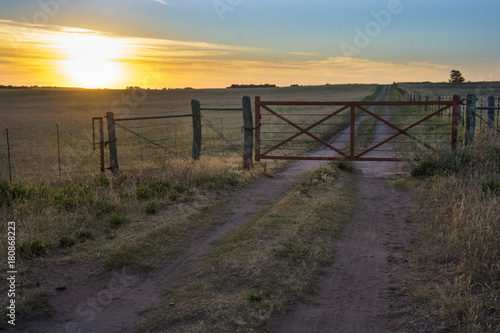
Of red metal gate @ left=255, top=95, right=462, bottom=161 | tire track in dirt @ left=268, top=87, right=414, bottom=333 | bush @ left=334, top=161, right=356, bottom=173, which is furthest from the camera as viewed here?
bush @ left=334, top=161, right=356, bottom=173

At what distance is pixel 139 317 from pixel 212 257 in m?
1.72

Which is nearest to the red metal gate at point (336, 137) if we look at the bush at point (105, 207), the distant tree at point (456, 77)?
the bush at point (105, 207)

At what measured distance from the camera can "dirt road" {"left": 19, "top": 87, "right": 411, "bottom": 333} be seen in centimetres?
459

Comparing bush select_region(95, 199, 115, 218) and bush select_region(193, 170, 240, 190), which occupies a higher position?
bush select_region(193, 170, 240, 190)

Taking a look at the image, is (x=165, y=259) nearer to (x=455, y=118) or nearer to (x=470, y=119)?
(x=455, y=118)

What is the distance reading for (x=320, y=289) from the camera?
208 inches

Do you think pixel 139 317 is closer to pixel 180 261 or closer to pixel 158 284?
pixel 158 284

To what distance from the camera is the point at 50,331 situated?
4562 millimetres

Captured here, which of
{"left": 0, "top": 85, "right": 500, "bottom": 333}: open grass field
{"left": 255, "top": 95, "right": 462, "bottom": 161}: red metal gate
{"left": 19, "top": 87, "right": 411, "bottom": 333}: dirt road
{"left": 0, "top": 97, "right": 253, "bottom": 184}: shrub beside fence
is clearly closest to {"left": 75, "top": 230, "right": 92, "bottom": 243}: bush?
{"left": 0, "top": 85, "right": 500, "bottom": 333}: open grass field

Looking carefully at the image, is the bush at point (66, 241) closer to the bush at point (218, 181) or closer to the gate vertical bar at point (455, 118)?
the bush at point (218, 181)

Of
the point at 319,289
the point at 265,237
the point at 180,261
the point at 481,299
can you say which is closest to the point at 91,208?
the point at 180,261

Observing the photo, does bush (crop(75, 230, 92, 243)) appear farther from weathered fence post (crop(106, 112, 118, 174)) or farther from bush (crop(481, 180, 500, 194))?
bush (crop(481, 180, 500, 194))

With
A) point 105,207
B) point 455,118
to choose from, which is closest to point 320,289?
point 105,207

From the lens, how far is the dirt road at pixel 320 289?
4594mm
